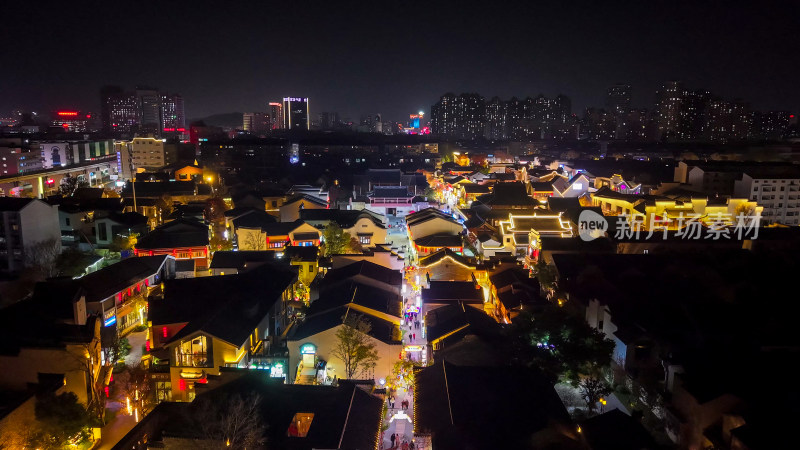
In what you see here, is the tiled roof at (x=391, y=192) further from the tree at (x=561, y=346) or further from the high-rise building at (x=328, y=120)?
the high-rise building at (x=328, y=120)

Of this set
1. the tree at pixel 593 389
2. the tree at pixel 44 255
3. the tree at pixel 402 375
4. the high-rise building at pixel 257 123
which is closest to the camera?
the tree at pixel 593 389

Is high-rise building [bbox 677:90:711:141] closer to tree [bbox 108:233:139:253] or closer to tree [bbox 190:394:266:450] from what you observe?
tree [bbox 108:233:139:253]

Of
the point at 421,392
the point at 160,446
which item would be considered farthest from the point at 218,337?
the point at 421,392

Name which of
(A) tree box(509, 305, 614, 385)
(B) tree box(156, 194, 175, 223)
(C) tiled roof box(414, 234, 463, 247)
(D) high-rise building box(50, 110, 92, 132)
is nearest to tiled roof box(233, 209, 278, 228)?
(B) tree box(156, 194, 175, 223)

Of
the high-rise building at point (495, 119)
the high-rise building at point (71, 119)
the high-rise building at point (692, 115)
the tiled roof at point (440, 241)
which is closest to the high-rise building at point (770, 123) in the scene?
the high-rise building at point (692, 115)

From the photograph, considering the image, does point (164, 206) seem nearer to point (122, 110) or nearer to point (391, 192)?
point (391, 192)

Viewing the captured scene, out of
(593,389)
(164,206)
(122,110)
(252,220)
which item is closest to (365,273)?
(593,389)
